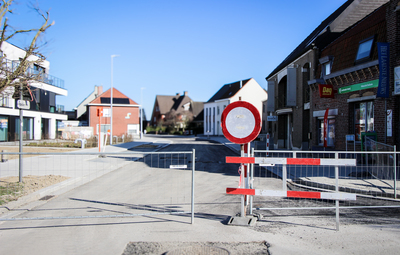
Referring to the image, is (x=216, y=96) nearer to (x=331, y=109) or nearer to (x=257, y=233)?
(x=331, y=109)

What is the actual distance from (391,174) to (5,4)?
1197 centimetres

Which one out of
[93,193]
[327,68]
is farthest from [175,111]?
[93,193]

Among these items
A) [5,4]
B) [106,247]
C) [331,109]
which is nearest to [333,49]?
[331,109]

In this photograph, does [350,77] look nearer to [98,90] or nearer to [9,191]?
[9,191]

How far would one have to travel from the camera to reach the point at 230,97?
58.4m

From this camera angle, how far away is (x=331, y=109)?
17.9m

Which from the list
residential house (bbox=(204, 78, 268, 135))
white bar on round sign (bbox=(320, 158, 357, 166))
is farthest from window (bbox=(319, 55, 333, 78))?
residential house (bbox=(204, 78, 268, 135))

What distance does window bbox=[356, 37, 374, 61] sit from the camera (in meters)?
14.4

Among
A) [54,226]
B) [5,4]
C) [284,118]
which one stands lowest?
[54,226]

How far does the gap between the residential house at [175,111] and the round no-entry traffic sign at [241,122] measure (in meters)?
69.2

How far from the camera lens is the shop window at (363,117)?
14719 millimetres

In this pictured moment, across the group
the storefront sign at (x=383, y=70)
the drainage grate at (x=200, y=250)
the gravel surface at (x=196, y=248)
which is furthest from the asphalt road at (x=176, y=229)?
the storefront sign at (x=383, y=70)

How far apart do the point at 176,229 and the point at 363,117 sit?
1331cm

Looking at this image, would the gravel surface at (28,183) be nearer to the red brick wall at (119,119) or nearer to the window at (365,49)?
the window at (365,49)
